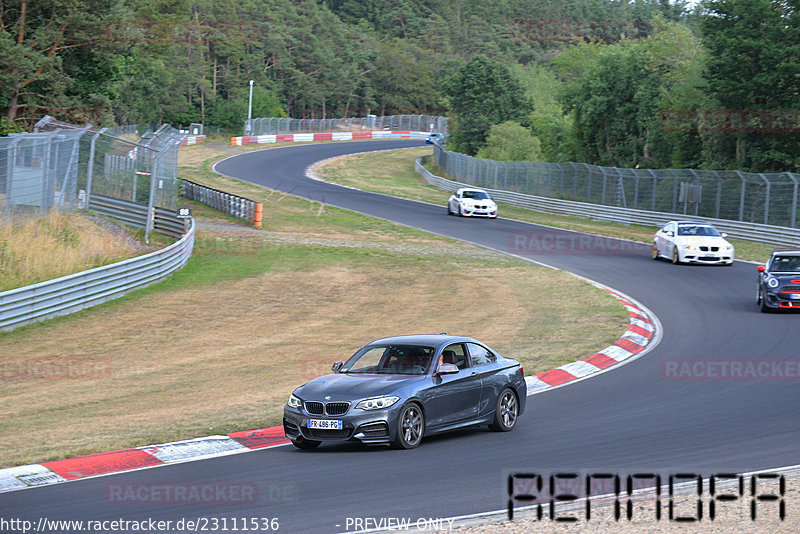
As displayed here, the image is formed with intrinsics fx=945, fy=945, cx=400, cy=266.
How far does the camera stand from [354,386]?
10.5 meters

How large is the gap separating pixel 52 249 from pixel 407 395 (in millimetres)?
14741

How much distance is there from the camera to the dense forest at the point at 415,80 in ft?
126

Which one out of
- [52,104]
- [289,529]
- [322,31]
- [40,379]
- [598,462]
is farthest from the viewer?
[322,31]

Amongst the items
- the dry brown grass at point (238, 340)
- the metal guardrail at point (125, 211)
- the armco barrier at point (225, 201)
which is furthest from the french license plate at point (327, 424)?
the armco barrier at point (225, 201)

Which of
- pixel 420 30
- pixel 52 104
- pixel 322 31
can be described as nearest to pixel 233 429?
pixel 52 104

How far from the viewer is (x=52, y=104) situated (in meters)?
39.0

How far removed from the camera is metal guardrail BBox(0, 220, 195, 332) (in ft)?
62.3

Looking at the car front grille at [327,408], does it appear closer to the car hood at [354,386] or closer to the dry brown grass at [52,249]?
the car hood at [354,386]

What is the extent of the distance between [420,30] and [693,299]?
16045 cm

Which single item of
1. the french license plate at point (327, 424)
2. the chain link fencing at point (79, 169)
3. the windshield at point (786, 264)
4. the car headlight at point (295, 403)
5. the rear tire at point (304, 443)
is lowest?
the rear tire at point (304, 443)

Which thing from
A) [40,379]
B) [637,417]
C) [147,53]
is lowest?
[40,379]

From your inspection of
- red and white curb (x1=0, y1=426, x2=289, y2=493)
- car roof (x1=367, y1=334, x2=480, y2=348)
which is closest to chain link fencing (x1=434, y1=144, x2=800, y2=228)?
car roof (x1=367, y1=334, x2=480, y2=348)

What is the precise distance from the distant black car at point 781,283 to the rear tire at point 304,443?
47.1ft

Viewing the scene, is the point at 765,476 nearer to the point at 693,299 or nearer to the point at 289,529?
the point at 289,529
